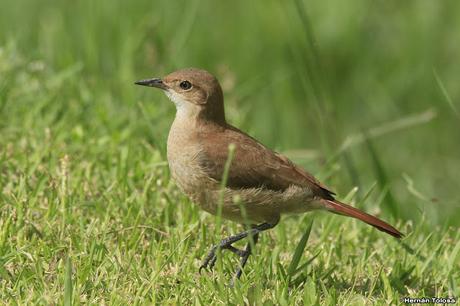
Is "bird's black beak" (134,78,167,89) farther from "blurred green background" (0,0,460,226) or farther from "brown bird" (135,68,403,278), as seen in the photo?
"blurred green background" (0,0,460,226)

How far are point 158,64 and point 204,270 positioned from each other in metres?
3.18

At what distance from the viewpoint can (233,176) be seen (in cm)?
543

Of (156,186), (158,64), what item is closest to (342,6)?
(158,64)

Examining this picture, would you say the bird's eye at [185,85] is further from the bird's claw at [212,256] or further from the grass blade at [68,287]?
the grass blade at [68,287]

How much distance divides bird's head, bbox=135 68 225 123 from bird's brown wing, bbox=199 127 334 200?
177 millimetres

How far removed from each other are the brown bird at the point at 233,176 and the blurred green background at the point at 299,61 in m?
1.77

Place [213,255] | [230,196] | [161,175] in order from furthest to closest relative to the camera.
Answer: [161,175], [230,196], [213,255]

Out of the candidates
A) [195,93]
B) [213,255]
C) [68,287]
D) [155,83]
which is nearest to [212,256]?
[213,255]

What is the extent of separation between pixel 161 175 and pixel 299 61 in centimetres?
251

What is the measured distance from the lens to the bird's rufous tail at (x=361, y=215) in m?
5.43

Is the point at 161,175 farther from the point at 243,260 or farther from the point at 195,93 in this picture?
the point at 243,260

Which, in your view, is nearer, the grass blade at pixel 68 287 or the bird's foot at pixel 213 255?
the grass blade at pixel 68 287

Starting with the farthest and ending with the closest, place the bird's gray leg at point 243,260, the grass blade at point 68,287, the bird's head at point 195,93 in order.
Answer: the bird's head at point 195,93
the bird's gray leg at point 243,260
the grass blade at point 68,287

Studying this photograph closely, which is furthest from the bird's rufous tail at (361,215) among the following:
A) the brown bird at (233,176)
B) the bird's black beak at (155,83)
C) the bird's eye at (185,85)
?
the bird's black beak at (155,83)
